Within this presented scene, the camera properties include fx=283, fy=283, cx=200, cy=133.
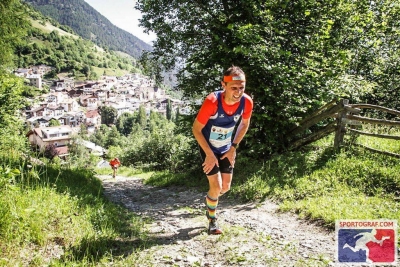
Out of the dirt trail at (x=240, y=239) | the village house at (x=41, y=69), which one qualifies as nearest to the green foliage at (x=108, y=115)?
the village house at (x=41, y=69)

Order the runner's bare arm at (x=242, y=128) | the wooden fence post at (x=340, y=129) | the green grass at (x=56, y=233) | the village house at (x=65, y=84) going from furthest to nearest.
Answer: the village house at (x=65, y=84), the wooden fence post at (x=340, y=129), the runner's bare arm at (x=242, y=128), the green grass at (x=56, y=233)

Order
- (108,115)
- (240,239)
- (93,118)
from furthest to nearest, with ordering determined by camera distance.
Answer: (108,115), (93,118), (240,239)

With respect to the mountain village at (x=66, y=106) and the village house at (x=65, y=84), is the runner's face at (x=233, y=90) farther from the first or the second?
the village house at (x=65, y=84)

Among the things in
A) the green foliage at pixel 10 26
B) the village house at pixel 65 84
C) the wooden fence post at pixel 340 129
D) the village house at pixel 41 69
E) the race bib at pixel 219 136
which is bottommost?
the race bib at pixel 219 136

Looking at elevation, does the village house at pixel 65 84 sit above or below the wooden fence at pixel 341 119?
above

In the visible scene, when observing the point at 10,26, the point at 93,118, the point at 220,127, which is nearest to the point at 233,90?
the point at 220,127

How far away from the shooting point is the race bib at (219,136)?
4.46 m

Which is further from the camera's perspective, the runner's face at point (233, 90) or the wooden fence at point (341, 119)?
the wooden fence at point (341, 119)

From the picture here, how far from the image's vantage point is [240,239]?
4398 millimetres

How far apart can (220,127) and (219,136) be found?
17 cm

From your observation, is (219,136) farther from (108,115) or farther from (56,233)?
(108,115)

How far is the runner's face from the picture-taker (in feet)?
13.7

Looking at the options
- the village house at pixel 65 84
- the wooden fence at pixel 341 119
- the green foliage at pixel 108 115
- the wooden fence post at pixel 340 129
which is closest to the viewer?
the wooden fence at pixel 341 119

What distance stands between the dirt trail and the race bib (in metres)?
1.46
